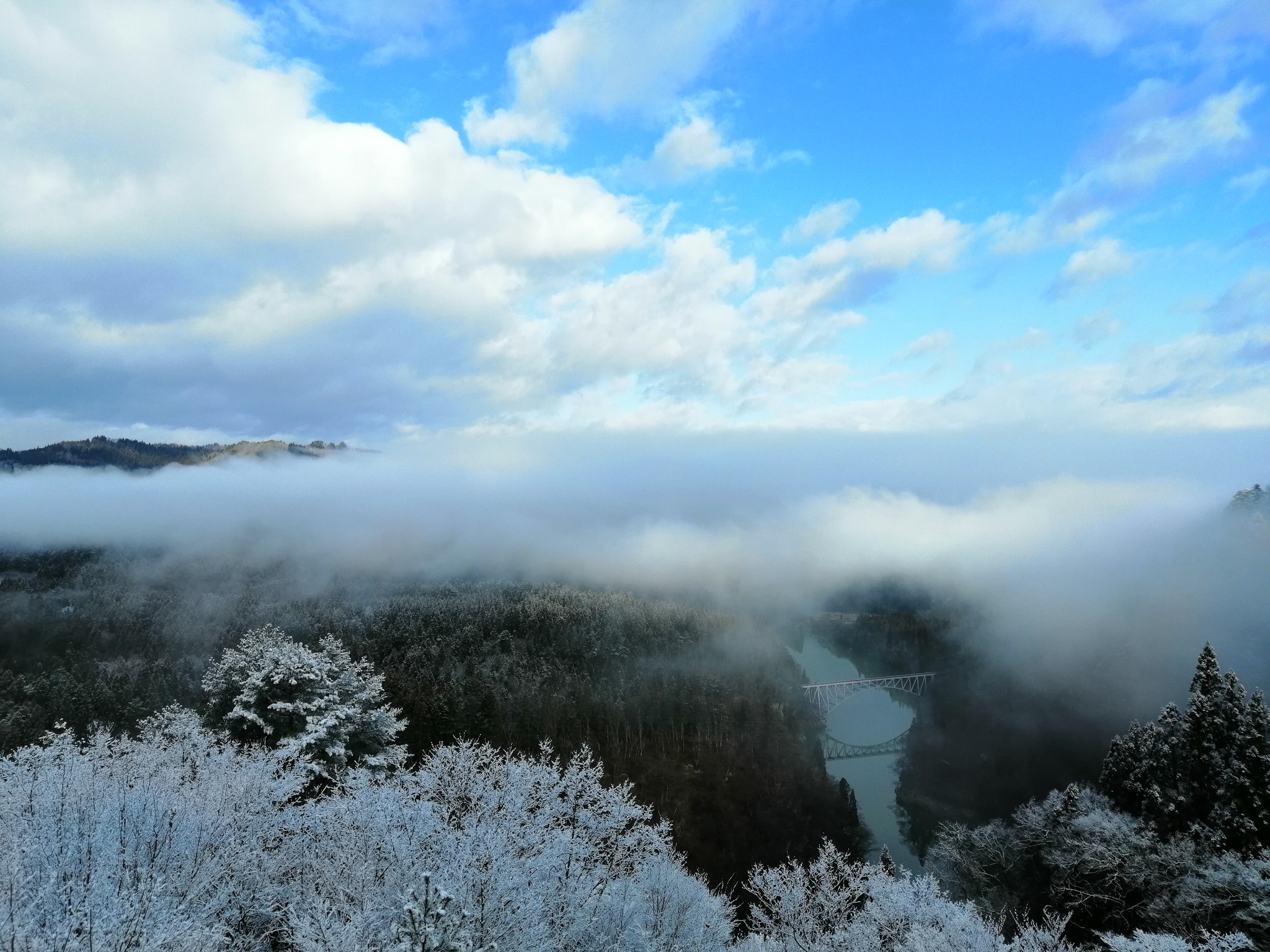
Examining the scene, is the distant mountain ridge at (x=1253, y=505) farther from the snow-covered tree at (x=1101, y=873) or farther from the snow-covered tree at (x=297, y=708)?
the snow-covered tree at (x=297, y=708)

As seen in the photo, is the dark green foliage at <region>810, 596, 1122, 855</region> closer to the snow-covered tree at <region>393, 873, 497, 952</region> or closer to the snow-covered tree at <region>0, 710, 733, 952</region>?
the snow-covered tree at <region>0, 710, 733, 952</region>

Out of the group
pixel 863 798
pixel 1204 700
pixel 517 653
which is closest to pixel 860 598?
pixel 863 798

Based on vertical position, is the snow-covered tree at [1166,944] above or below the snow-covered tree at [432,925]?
below

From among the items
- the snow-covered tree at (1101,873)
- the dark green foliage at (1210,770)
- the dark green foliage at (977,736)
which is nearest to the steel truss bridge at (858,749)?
the dark green foliage at (977,736)

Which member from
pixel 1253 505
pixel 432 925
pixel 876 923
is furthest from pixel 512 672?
pixel 1253 505

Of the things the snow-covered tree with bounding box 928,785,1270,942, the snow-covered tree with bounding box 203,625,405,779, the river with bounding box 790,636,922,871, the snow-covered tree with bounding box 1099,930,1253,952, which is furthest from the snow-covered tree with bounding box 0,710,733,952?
the river with bounding box 790,636,922,871
